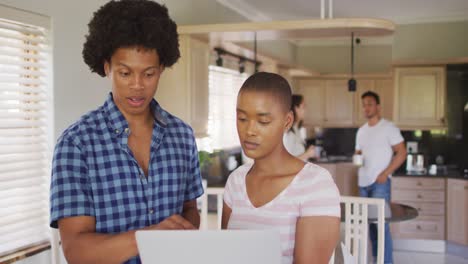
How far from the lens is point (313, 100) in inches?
287

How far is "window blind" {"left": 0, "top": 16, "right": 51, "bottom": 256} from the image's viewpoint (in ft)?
7.89

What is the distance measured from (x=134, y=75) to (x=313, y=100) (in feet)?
20.3

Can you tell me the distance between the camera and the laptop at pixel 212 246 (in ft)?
2.82

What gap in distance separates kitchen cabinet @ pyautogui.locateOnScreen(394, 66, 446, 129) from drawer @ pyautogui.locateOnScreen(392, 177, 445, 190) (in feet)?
2.08

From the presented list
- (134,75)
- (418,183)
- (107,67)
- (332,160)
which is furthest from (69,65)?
(332,160)

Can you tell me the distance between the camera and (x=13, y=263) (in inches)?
95.4

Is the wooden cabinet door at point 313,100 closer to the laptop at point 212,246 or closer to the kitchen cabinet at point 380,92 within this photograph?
the kitchen cabinet at point 380,92

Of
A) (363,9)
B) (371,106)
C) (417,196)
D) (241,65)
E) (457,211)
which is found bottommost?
(457,211)

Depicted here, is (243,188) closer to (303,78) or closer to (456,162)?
(456,162)

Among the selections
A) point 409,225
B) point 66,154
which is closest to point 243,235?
point 66,154

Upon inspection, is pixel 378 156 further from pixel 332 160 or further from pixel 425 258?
pixel 332 160

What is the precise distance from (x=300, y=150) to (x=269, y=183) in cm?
366

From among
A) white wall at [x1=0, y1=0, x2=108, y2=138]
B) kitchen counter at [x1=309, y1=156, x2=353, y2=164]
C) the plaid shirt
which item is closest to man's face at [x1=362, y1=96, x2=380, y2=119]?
kitchen counter at [x1=309, y1=156, x2=353, y2=164]

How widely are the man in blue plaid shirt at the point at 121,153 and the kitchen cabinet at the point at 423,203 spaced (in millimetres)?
4560
